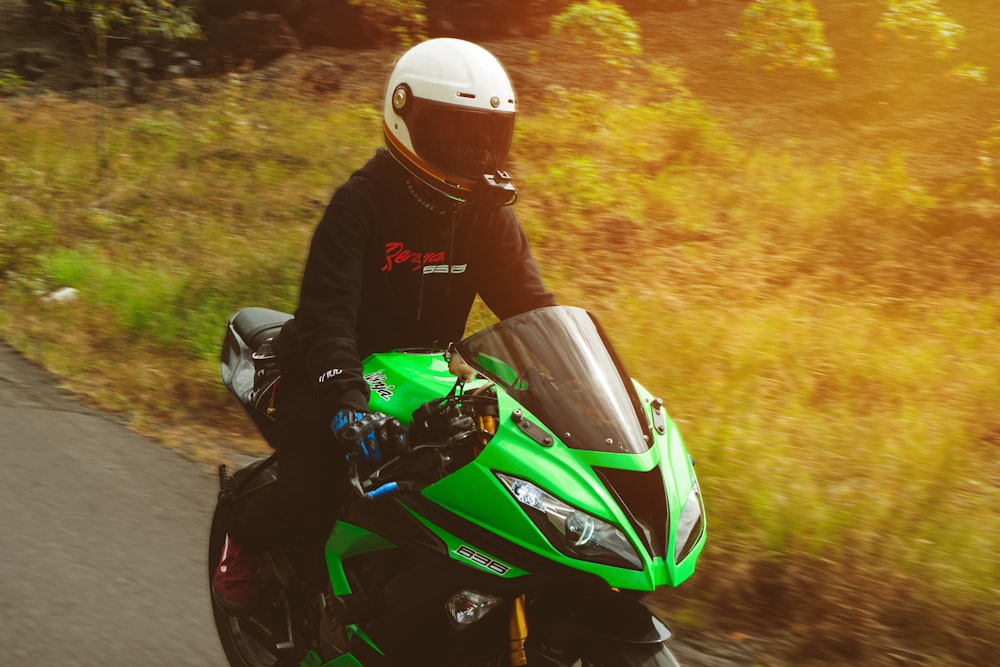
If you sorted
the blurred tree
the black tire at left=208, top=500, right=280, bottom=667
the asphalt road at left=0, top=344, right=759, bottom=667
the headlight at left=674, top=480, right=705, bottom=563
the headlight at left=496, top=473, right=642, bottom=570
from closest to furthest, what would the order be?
the headlight at left=496, top=473, right=642, bottom=570, the headlight at left=674, top=480, right=705, bottom=563, the black tire at left=208, top=500, right=280, bottom=667, the asphalt road at left=0, top=344, right=759, bottom=667, the blurred tree

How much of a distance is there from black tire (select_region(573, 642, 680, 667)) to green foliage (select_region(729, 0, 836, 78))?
36.7 ft

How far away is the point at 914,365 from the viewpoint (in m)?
6.57

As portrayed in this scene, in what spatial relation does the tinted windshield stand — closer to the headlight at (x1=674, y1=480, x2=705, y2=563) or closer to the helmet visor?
the headlight at (x1=674, y1=480, x2=705, y2=563)

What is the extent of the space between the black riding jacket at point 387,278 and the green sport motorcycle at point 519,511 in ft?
0.65

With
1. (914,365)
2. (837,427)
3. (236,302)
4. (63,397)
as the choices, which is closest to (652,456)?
(837,427)

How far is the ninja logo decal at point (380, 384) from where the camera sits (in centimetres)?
294

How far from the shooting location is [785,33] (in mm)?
12477

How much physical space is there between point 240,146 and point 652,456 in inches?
456

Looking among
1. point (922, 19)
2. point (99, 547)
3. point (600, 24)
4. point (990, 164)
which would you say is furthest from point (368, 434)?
point (922, 19)

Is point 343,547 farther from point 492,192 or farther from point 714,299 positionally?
point 714,299

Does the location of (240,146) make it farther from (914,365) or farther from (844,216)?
(914,365)

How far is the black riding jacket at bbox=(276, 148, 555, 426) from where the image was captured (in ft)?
9.62

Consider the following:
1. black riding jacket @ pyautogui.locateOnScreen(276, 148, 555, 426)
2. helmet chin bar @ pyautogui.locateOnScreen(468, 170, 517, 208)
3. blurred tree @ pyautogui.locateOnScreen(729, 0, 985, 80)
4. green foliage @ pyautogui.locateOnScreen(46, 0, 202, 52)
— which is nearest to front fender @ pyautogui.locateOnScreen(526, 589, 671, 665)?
black riding jacket @ pyautogui.locateOnScreen(276, 148, 555, 426)

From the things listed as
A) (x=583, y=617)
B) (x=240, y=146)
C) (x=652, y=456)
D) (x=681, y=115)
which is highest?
(x=652, y=456)
